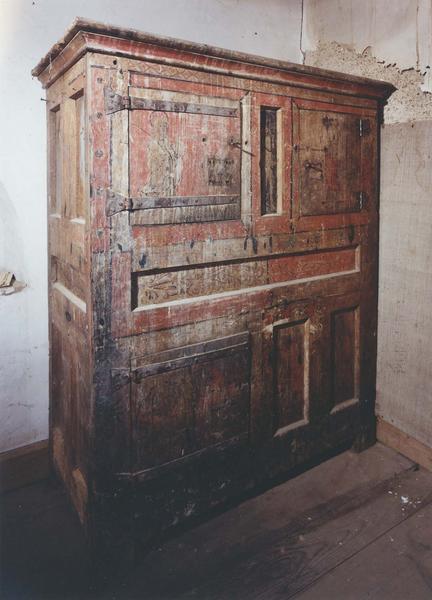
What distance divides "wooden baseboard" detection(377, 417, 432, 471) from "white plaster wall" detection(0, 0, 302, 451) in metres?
1.70

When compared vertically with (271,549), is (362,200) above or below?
above

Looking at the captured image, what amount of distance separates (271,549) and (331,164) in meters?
1.61

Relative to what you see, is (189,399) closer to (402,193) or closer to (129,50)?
(129,50)

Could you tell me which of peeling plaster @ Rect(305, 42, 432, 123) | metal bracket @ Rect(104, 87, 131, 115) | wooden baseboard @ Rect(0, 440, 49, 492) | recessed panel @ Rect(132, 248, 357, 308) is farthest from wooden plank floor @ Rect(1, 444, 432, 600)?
peeling plaster @ Rect(305, 42, 432, 123)

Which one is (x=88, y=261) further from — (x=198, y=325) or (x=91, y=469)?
(x=91, y=469)

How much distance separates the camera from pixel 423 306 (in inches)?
90.9

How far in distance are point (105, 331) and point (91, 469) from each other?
50 cm

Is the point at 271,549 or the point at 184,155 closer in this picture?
the point at 184,155

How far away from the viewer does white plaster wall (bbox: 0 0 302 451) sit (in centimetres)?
198

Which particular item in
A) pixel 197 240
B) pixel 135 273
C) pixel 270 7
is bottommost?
pixel 135 273

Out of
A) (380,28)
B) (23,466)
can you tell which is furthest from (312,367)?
(380,28)

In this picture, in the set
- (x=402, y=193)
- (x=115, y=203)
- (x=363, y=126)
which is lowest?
(x=115, y=203)

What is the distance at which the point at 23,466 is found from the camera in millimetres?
2209

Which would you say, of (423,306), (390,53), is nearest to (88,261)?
(423,306)
